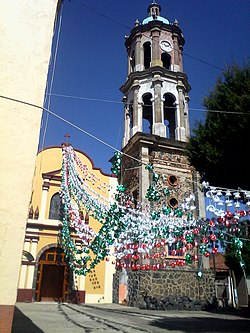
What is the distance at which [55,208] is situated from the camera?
1608 cm

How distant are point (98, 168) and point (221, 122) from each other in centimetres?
1088

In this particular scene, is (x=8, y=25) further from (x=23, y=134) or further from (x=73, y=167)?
(x=73, y=167)

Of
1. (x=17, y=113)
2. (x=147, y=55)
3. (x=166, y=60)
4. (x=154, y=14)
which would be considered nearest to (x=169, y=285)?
(x=17, y=113)

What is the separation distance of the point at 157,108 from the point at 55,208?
7.67 metres

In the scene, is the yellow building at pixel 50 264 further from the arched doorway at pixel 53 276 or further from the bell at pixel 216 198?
the bell at pixel 216 198

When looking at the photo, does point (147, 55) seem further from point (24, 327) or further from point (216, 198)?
point (24, 327)

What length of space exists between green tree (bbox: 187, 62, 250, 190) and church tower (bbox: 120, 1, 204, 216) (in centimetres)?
476

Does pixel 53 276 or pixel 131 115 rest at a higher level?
pixel 131 115

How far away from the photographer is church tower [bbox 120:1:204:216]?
14359 mm

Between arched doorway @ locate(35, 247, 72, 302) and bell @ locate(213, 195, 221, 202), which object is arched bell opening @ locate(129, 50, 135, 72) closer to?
arched doorway @ locate(35, 247, 72, 302)

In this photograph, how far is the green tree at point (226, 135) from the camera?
23.7ft

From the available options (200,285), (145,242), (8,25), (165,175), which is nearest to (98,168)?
(165,175)

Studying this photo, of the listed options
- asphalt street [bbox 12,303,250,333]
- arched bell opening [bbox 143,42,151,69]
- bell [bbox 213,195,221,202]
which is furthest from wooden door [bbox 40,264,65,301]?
arched bell opening [bbox 143,42,151,69]

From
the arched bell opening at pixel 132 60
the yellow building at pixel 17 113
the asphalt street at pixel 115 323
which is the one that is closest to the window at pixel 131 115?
the arched bell opening at pixel 132 60
